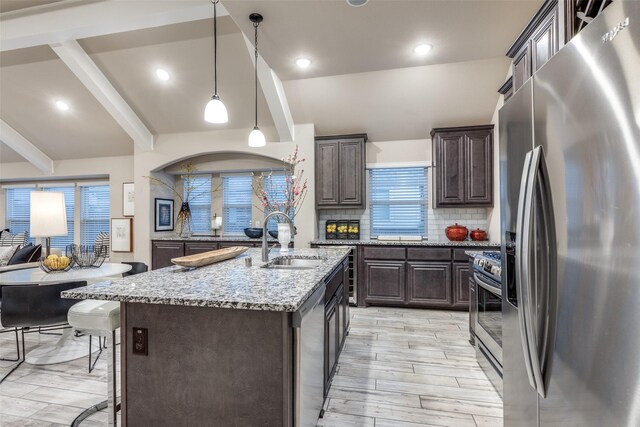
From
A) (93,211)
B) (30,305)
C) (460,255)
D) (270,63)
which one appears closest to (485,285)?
(460,255)

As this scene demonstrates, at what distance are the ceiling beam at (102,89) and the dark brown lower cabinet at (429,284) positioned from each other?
484 centimetres

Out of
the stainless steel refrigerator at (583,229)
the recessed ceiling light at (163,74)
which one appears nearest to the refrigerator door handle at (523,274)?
the stainless steel refrigerator at (583,229)

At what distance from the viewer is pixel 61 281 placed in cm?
260

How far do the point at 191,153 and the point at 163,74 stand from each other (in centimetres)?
136

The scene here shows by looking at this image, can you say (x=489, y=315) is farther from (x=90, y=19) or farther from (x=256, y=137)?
(x=90, y=19)

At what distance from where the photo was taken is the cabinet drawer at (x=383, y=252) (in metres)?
4.36

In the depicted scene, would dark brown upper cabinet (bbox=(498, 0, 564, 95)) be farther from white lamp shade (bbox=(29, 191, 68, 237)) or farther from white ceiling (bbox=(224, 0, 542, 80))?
white lamp shade (bbox=(29, 191, 68, 237))

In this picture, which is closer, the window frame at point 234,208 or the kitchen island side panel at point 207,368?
the kitchen island side panel at point 207,368

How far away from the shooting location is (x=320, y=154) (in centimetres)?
487

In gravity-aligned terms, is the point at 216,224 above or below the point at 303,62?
below

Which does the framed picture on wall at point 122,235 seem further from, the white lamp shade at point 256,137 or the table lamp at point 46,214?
the white lamp shade at point 256,137

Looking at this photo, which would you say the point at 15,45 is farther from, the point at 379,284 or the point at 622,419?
the point at 622,419

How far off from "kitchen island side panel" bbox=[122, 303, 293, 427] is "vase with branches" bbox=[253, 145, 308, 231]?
278 centimetres

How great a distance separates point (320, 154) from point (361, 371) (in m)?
3.22
